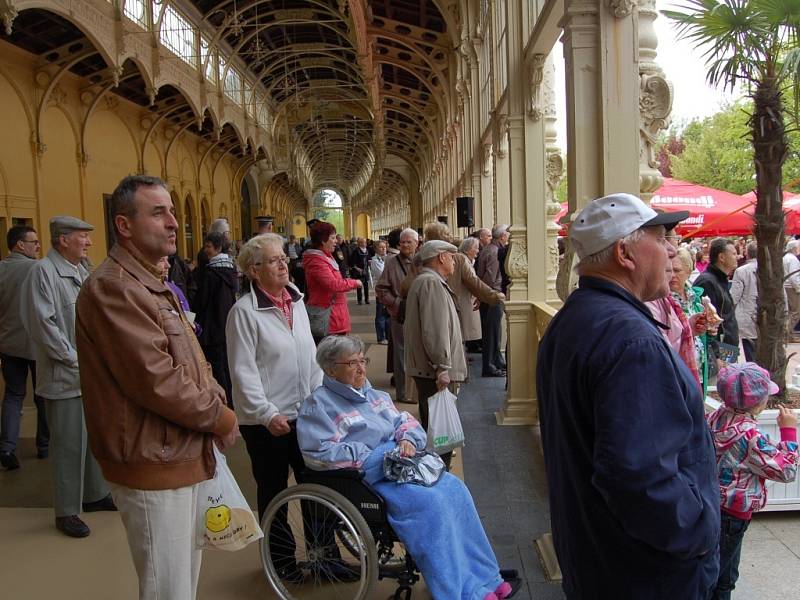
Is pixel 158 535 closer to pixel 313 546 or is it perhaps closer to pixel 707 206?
pixel 313 546

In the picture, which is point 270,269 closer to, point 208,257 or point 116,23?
point 208,257

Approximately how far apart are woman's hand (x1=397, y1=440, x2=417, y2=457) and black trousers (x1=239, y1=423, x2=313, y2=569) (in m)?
0.61

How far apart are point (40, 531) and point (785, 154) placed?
221 inches

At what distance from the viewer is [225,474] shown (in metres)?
2.77

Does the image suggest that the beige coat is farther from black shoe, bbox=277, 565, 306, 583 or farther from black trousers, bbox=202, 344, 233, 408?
black trousers, bbox=202, 344, 233, 408

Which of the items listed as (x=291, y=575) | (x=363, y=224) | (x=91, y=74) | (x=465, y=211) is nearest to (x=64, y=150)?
(x=91, y=74)

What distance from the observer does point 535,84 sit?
7.20m

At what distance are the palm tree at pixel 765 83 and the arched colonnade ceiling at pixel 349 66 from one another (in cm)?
1113

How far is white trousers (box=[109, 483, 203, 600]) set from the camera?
2.48 meters

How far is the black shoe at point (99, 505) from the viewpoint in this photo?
4812mm

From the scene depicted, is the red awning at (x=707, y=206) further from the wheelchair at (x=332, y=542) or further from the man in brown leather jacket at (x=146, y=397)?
the man in brown leather jacket at (x=146, y=397)

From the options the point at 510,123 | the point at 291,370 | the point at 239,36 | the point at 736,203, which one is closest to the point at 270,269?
the point at 291,370

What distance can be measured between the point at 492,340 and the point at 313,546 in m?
6.27

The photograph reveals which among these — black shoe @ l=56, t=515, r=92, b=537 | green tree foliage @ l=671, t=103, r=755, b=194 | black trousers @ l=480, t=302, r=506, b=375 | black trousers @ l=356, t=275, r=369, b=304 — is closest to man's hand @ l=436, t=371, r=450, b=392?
black shoe @ l=56, t=515, r=92, b=537
